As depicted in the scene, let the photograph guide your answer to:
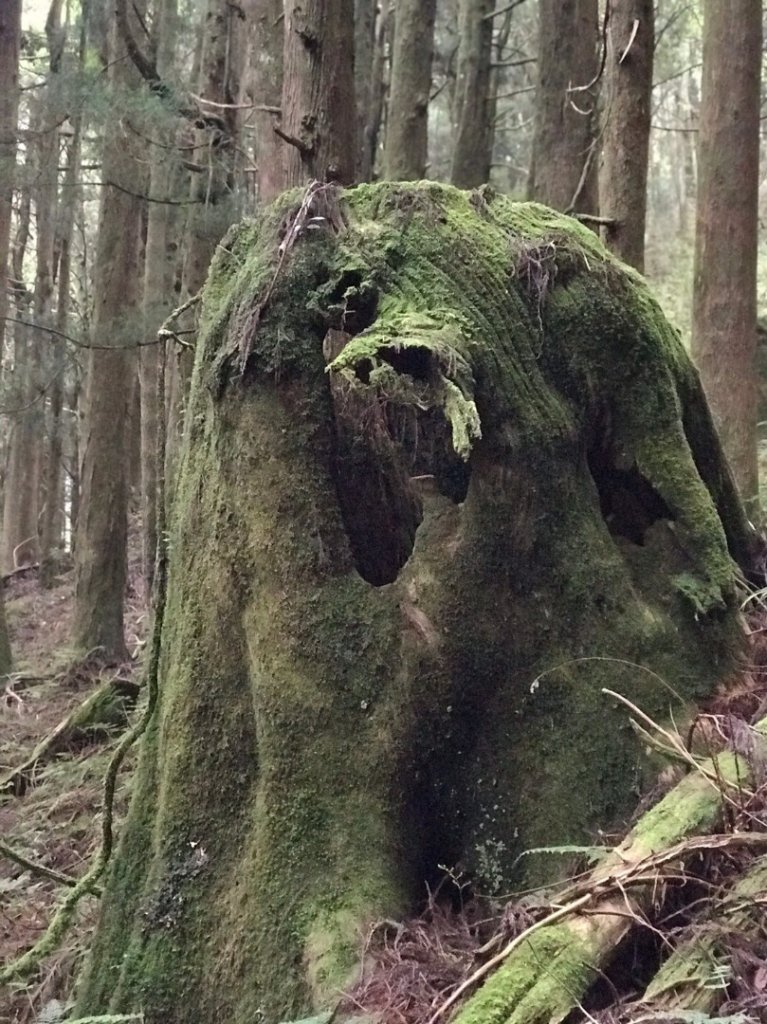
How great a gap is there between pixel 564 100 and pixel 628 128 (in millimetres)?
2476

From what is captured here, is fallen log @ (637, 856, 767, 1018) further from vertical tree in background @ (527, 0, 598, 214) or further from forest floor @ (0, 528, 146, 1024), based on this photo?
vertical tree in background @ (527, 0, 598, 214)

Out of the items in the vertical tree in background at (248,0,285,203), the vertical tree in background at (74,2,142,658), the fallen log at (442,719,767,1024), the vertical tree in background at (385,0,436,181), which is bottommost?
the fallen log at (442,719,767,1024)

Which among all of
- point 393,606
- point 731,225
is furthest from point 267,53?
point 393,606

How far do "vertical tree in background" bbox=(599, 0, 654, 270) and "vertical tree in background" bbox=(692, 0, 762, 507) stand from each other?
619 mm

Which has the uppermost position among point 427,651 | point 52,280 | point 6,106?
point 52,280

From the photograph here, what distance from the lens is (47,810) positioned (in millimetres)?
6938

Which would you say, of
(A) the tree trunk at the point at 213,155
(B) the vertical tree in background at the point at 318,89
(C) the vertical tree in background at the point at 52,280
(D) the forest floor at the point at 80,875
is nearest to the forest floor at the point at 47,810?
(D) the forest floor at the point at 80,875

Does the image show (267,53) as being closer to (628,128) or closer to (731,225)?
(628,128)

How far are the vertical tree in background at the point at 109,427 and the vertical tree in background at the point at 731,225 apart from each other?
6590 mm

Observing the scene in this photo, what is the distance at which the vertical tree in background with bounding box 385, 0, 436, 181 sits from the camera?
11164 mm

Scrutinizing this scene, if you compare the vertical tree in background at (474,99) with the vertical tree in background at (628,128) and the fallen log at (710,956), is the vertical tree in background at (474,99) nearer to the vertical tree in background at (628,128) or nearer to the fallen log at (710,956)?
the vertical tree in background at (628,128)

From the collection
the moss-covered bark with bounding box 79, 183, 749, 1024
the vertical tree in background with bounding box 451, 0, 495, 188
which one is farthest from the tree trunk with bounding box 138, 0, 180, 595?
the moss-covered bark with bounding box 79, 183, 749, 1024

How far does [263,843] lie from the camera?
3598 millimetres

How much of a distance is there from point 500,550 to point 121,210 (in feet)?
32.5
